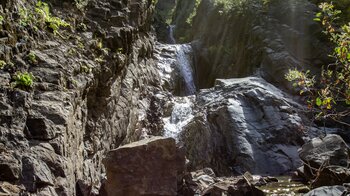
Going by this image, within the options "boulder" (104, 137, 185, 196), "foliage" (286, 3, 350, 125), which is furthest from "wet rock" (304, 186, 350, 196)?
"boulder" (104, 137, 185, 196)

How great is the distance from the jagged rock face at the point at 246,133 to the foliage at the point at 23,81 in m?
12.1

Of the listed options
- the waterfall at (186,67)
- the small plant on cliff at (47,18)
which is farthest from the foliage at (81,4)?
the waterfall at (186,67)

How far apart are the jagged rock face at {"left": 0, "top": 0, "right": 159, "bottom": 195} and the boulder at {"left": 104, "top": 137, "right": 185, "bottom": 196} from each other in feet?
3.01

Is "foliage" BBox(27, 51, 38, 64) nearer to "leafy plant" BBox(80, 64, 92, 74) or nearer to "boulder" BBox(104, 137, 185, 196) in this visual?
"leafy plant" BBox(80, 64, 92, 74)

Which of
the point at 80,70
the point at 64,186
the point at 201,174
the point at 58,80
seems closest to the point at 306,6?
the point at 201,174

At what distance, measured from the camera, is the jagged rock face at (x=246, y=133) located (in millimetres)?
18250

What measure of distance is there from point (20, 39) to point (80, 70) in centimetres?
267

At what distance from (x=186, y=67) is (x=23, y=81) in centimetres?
2379

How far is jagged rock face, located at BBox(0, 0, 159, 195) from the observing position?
694 centimetres

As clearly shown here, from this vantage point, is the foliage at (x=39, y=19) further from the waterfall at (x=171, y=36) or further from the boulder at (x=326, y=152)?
the waterfall at (x=171, y=36)

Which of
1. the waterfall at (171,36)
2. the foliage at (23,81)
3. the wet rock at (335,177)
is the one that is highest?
the waterfall at (171,36)

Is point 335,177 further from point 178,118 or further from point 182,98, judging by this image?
point 182,98

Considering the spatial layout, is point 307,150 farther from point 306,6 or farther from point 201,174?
point 306,6

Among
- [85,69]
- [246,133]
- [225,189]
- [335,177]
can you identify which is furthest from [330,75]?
[246,133]
